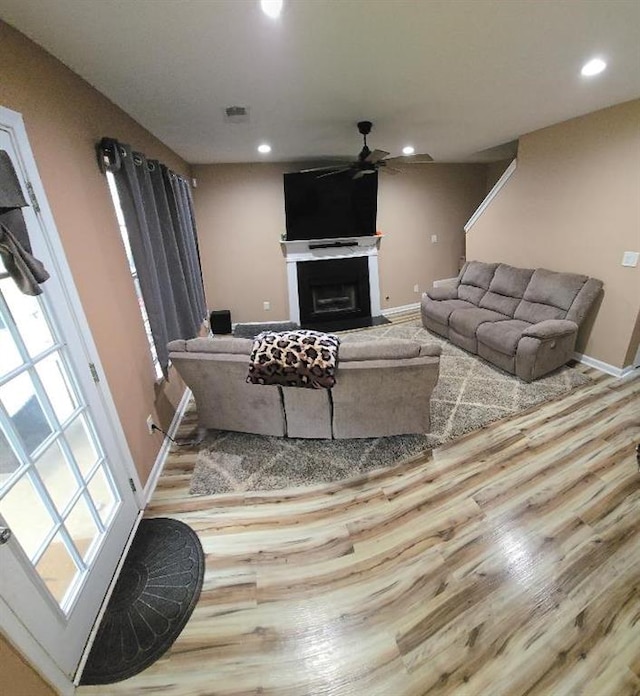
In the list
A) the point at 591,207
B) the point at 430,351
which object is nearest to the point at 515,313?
the point at 591,207

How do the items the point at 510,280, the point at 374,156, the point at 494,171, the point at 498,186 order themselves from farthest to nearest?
the point at 494,171 → the point at 498,186 → the point at 510,280 → the point at 374,156

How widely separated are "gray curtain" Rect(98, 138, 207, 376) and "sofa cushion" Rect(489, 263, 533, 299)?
381 centimetres

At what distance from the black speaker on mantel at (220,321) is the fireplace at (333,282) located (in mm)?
1050

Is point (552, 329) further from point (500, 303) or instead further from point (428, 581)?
point (428, 581)

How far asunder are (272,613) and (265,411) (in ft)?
4.17

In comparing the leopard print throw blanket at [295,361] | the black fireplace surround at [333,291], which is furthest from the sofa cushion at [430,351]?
the black fireplace surround at [333,291]

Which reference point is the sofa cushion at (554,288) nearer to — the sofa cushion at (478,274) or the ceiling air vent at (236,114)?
the sofa cushion at (478,274)

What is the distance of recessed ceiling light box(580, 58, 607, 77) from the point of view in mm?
1984

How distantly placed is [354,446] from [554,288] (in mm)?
2894

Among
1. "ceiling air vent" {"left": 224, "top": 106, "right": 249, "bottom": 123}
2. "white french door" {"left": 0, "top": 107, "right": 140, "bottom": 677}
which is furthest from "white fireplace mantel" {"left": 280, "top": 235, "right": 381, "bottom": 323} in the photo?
"white french door" {"left": 0, "top": 107, "right": 140, "bottom": 677}

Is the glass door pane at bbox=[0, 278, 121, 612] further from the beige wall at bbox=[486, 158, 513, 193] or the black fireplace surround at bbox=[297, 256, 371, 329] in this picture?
the beige wall at bbox=[486, 158, 513, 193]

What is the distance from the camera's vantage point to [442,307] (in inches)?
172

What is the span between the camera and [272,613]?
1.51 metres

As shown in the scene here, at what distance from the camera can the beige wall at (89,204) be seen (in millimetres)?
1450
